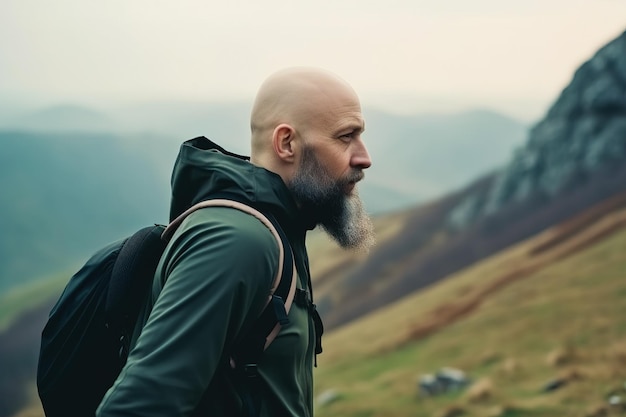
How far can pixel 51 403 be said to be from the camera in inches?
162

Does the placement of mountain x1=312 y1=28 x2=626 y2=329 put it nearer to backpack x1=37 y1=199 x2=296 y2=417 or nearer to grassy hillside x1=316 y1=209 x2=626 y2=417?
grassy hillside x1=316 y1=209 x2=626 y2=417

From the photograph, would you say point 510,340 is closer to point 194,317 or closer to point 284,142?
point 284,142

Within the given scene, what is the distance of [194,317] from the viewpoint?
3494 millimetres

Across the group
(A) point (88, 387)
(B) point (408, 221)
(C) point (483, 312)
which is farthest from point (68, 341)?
(B) point (408, 221)

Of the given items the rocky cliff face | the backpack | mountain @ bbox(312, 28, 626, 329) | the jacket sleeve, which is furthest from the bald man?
the rocky cliff face

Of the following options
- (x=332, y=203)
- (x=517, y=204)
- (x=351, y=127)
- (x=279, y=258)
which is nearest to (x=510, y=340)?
(x=332, y=203)

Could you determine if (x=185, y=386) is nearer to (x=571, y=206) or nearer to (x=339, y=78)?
(x=339, y=78)

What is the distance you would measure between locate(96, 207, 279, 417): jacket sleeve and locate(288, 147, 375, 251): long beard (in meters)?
0.68

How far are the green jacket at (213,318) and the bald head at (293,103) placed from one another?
25 cm

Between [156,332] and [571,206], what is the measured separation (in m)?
73.1

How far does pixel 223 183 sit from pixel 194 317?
0.76 meters

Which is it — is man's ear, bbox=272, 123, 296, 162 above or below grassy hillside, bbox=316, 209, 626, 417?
above

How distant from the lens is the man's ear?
14.1 ft

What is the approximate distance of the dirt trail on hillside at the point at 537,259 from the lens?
1825 inches
